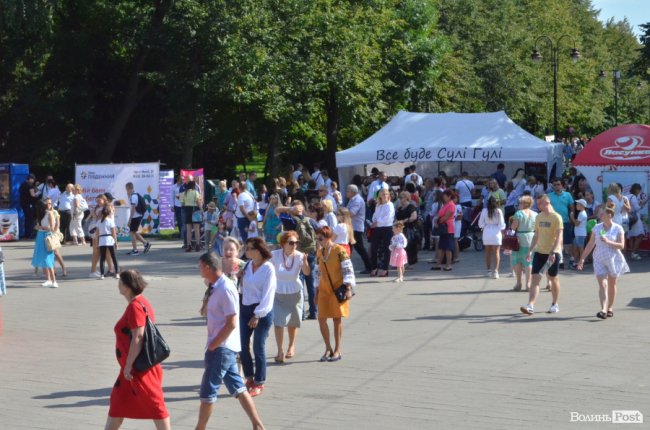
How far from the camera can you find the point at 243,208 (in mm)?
21062

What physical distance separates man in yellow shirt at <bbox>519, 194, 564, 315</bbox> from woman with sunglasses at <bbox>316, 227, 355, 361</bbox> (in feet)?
12.9

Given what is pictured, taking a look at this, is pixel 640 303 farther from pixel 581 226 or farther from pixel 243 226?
pixel 243 226

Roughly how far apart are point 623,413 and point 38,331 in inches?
315

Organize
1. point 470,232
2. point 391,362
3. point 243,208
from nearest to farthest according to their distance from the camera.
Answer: point 391,362, point 243,208, point 470,232

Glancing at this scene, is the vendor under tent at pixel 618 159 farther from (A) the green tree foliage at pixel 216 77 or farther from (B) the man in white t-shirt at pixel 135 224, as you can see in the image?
(A) the green tree foliage at pixel 216 77

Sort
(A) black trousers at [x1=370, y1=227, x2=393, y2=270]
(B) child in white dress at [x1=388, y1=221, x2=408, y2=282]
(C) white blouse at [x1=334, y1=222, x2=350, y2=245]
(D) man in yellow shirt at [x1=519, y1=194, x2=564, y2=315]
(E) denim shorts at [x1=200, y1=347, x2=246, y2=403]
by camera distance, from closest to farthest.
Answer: (E) denim shorts at [x1=200, y1=347, x2=246, y2=403] < (D) man in yellow shirt at [x1=519, y1=194, x2=564, y2=315] < (C) white blouse at [x1=334, y1=222, x2=350, y2=245] < (B) child in white dress at [x1=388, y1=221, x2=408, y2=282] < (A) black trousers at [x1=370, y1=227, x2=393, y2=270]

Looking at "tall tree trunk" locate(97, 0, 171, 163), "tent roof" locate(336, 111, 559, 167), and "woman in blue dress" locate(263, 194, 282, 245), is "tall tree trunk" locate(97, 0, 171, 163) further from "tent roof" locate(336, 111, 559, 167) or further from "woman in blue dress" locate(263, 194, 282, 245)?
"woman in blue dress" locate(263, 194, 282, 245)

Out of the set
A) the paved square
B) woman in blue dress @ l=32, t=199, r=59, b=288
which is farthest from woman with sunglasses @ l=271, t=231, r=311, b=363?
woman in blue dress @ l=32, t=199, r=59, b=288

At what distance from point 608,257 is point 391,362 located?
13.8 feet

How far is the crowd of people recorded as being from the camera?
7949mm

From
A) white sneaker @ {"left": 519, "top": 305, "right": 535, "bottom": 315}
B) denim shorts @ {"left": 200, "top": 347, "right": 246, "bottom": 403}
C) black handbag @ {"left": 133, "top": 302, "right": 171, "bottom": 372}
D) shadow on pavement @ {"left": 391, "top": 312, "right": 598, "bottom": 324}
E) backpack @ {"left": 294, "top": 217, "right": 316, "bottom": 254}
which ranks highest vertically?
backpack @ {"left": 294, "top": 217, "right": 316, "bottom": 254}

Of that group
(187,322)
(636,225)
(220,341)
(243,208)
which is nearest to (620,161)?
(636,225)

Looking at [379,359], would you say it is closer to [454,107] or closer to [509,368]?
[509,368]

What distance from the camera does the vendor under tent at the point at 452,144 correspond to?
81.7 ft
